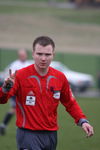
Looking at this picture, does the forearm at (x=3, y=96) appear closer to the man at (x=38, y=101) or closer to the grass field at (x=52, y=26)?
the man at (x=38, y=101)

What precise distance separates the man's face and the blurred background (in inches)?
941

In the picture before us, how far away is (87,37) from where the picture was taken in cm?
5269

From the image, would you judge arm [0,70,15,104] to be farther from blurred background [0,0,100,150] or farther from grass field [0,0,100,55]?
grass field [0,0,100,55]

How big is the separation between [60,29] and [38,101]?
46.8 meters

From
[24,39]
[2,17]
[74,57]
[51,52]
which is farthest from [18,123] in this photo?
[2,17]

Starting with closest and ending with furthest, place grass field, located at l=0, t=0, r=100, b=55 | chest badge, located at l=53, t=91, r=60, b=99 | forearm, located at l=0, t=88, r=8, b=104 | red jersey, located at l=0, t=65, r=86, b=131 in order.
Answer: forearm, located at l=0, t=88, r=8, b=104 → red jersey, located at l=0, t=65, r=86, b=131 → chest badge, located at l=53, t=91, r=60, b=99 → grass field, located at l=0, t=0, r=100, b=55

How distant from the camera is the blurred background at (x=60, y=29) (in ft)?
121

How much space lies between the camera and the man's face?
662 cm

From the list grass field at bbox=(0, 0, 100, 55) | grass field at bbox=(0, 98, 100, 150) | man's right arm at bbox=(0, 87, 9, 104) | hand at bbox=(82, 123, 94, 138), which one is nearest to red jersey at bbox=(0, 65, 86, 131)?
man's right arm at bbox=(0, 87, 9, 104)

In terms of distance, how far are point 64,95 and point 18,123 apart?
0.67 metres

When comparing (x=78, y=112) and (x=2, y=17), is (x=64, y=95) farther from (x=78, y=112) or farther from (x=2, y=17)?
(x=2, y=17)

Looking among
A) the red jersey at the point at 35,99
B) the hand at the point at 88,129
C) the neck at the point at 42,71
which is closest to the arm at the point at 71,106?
the hand at the point at 88,129

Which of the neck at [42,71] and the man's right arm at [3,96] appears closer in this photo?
the man's right arm at [3,96]

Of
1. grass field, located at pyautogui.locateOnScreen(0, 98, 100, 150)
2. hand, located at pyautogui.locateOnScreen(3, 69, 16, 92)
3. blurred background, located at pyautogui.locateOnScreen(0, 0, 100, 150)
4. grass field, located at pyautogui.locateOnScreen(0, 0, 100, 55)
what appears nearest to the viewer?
hand, located at pyautogui.locateOnScreen(3, 69, 16, 92)
